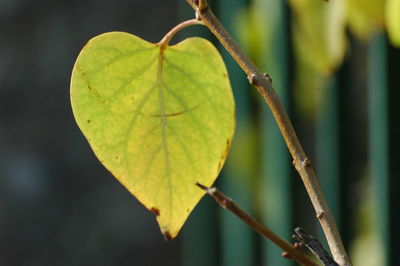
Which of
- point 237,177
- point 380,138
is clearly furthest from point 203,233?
point 380,138

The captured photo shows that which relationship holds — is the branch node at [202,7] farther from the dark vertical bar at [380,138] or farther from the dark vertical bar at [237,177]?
the dark vertical bar at [237,177]

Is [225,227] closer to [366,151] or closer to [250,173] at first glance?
[250,173]

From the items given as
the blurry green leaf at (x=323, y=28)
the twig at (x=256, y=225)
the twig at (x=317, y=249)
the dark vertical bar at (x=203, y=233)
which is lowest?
the dark vertical bar at (x=203, y=233)

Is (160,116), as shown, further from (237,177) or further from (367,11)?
(237,177)

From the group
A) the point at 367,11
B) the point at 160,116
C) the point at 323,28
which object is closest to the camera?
the point at 160,116

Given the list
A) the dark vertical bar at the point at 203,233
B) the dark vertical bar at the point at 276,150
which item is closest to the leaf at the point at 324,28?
the dark vertical bar at the point at 276,150

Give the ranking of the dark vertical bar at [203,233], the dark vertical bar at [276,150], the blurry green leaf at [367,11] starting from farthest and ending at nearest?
the dark vertical bar at [203,233]
the dark vertical bar at [276,150]
the blurry green leaf at [367,11]
